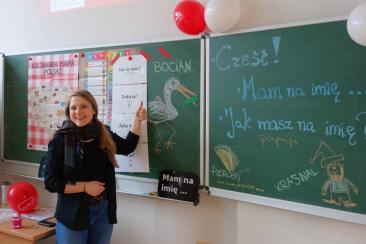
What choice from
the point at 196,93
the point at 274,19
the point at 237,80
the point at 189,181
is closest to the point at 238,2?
the point at 274,19

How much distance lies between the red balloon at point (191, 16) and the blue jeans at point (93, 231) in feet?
4.18

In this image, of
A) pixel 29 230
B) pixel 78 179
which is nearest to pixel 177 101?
pixel 78 179

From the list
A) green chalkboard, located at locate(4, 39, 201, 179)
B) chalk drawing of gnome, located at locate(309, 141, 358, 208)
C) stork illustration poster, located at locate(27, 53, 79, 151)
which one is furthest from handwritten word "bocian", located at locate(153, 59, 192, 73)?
chalk drawing of gnome, located at locate(309, 141, 358, 208)

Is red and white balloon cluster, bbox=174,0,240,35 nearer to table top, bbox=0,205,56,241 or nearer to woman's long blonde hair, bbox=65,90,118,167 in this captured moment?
woman's long blonde hair, bbox=65,90,118,167

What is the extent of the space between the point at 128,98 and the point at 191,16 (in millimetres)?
781

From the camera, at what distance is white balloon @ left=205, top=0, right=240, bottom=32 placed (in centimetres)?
198

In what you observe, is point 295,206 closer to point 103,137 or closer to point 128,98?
point 103,137

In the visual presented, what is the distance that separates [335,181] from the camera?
177cm

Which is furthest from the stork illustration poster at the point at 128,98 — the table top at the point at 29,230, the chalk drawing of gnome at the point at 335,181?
the chalk drawing of gnome at the point at 335,181

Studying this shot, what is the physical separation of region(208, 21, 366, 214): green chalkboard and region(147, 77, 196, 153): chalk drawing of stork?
278 mm

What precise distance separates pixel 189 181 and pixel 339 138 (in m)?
0.97

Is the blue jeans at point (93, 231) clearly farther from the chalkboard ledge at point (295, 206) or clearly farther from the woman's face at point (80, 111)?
the chalkboard ledge at point (295, 206)

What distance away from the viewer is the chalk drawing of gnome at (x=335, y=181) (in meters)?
1.74

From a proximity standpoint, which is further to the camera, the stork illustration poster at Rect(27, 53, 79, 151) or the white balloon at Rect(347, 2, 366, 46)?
the stork illustration poster at Rect(27, 53, 79, 151)
